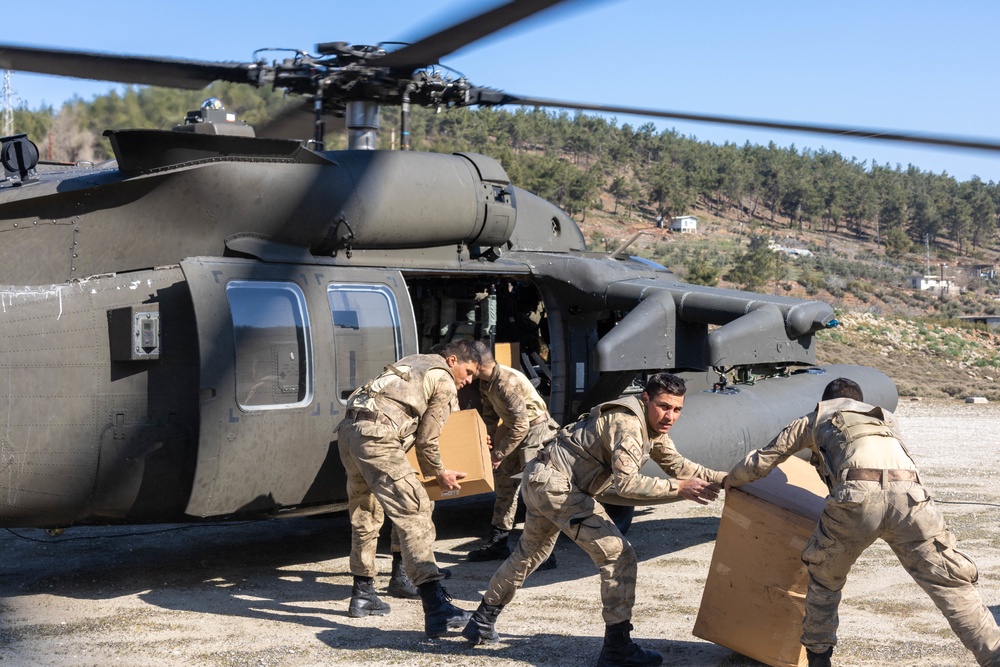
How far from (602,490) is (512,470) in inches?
86.7

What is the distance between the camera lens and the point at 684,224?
7362 cm

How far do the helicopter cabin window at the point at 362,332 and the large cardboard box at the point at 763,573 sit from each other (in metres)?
2.67

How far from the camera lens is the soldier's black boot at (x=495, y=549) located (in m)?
7.45

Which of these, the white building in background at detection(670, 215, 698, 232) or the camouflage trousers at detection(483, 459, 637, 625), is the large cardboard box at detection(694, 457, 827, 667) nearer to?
the camouflage trousers at detection(483, 459, 637, 625)

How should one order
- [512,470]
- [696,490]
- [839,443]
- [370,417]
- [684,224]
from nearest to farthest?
[839,443], [696,490], [370,417], [512,470], [684,224]

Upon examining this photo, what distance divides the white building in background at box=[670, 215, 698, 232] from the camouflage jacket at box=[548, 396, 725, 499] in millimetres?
68727

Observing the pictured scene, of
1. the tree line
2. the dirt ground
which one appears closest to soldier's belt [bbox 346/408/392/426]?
the dirt ground

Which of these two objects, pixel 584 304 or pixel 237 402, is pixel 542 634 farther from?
pixel 584 304

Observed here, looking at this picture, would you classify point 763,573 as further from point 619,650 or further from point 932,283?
point 932,283

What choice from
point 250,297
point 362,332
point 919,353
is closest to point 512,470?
point 362,332

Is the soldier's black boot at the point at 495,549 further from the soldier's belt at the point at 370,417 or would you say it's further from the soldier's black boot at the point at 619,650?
the soldier's black boot at the point at 619,650

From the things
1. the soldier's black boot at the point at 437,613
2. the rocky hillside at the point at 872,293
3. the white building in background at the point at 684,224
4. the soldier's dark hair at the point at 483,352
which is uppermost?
the soldier's dark hair at the point at 483,352

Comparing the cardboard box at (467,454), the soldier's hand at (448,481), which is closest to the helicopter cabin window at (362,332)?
the cardboard box at (467,454)

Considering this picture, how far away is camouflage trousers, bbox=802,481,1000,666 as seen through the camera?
4.54 meters
